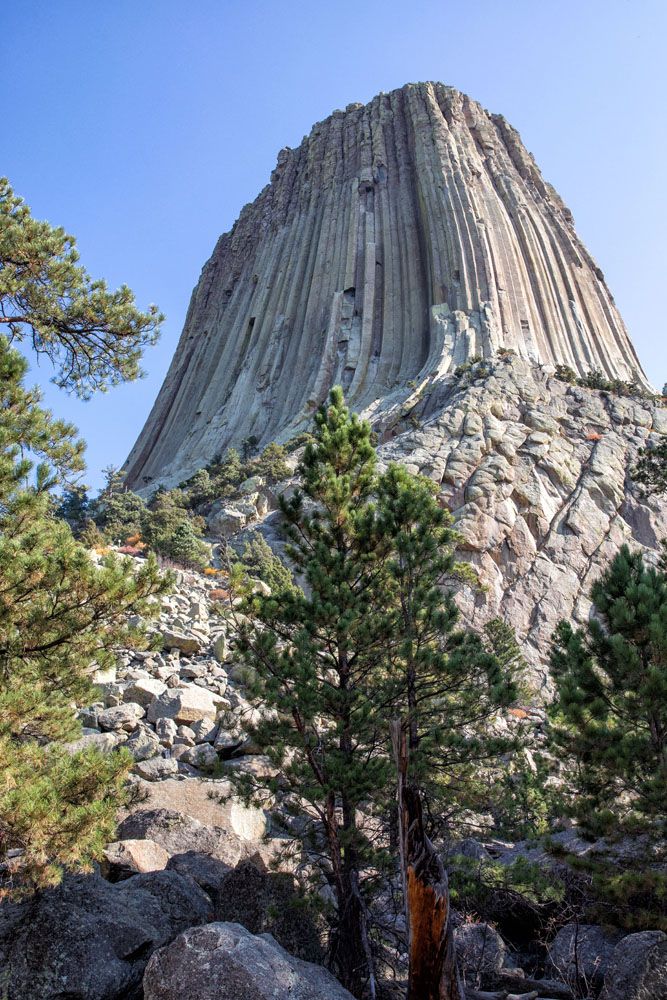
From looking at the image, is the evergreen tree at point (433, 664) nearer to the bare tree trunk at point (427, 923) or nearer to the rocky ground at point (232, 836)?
the rocky ground at point (232, 836)

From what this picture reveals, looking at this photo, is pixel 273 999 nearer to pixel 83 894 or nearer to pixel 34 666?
pixel 83 894

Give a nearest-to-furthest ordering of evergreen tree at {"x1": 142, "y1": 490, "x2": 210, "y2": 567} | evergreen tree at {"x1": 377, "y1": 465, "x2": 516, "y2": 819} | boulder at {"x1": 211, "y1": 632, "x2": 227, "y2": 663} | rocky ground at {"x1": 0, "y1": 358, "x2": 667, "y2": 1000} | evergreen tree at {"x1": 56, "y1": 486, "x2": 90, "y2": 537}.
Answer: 1. rocky ground at {"x1": 0, "y1": 358, "x2": 667, "y2": 1000}
2. evergreen tree at {"x1": 377, "y1": 465, "x2": 516, "y2": 819}
3. boulder at {"x1": 211, "y1": 632, "x2": 227, "y2": 663}
4. evergreen tree at {"x1": 142, "y1": 490, "x2": 210, "y2": 567}
5. evergreen tree at {"x1": 56, "y1": 486, "x2": 90, "y2": 537}

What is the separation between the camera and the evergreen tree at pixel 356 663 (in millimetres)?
5766

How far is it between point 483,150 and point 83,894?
52.0 meters

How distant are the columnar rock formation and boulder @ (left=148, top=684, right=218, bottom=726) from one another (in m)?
20.6

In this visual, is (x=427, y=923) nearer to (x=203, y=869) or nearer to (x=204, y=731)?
(x=203, y=869)

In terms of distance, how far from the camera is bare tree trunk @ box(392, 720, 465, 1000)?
3.63 meters

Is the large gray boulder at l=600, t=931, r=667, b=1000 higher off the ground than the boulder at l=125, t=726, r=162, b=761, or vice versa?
the boulder at l=125, t=726, r=162, b=761

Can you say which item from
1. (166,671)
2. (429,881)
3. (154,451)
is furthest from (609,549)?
(154,451)

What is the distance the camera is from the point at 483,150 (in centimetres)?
→ 4594

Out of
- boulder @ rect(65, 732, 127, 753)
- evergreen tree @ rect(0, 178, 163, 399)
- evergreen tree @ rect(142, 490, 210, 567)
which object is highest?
evergreen tree @ rect(142, 490, 210, 567)

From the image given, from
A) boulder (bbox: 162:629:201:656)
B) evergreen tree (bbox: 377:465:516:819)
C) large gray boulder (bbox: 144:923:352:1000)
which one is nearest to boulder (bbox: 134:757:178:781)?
evergreen tree (bbox: 377:465:516:819)

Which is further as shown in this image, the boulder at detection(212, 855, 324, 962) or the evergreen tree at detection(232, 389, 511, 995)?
the evergreen tree at detection(232, 389, 511, 995)

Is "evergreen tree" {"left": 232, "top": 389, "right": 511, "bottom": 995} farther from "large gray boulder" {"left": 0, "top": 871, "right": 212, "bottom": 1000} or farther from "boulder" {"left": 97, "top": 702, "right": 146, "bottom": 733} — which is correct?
"boulder" {"left": 97, "top": 702, "right": 146, "bottom": 733}
